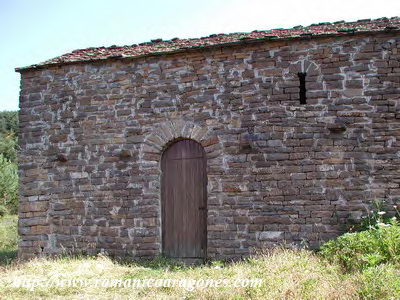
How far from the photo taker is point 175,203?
24.9 ft

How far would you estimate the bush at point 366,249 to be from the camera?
513cm

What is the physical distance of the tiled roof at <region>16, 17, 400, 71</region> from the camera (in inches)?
286

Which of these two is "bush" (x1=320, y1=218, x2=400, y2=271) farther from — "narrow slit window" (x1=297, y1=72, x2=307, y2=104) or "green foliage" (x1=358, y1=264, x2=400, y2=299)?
"narrow slit window" (x1=297, y1=72, x2=307, y2=104)

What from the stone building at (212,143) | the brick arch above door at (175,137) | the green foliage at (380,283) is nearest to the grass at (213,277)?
the green foliage at (380,283)

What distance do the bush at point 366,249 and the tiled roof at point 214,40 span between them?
3.34m

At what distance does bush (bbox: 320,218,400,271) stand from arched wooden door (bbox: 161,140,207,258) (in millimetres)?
2335

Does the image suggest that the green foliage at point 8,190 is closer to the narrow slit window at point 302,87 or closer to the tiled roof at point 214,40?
the tiled roof at point 214,40

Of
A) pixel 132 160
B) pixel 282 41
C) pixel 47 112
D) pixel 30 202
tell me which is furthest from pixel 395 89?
pixel 30 202

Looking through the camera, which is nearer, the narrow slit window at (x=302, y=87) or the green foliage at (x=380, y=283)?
the green foliage at (x=380, y=283)

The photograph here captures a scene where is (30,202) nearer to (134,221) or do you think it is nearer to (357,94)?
(134,221)

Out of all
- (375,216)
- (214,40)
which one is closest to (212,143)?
(214,40)

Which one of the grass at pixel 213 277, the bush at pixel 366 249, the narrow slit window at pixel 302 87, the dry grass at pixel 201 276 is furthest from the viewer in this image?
the narrow slit window at pixel 302 87

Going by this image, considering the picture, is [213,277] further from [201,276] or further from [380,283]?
[380,283]

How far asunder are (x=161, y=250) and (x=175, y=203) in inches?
34.5
